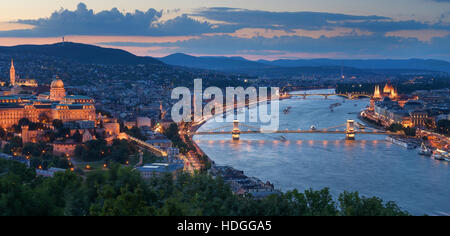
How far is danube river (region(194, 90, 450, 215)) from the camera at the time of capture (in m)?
10.2

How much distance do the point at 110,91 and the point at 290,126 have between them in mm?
13159

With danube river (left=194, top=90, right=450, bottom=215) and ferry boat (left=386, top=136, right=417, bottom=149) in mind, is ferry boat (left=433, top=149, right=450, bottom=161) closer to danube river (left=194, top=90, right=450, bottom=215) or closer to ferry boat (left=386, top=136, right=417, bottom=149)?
danube river (left=194, top=90, right=450, bottom=215)

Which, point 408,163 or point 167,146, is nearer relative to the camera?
point 408,163

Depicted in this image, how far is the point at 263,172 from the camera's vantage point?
1198 centimetres

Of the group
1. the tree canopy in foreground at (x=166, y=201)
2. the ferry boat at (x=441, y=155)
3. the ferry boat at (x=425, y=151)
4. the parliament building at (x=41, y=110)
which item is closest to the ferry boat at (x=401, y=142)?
the ferry boat at (x=425, y=151)

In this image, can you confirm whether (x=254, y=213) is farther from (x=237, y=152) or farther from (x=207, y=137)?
(x=207, y=137)

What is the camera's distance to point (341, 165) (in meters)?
12.9

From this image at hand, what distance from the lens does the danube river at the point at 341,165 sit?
10250 millimetres

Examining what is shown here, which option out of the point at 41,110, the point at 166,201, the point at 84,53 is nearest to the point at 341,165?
the point at 41,110

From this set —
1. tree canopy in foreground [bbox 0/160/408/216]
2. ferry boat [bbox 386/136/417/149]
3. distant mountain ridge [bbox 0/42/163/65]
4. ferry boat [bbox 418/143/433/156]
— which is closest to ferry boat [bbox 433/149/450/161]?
ferry boat [bbox 418/143/433/156]

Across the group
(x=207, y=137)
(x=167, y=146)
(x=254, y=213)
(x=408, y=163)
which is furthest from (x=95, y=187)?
(x=207, y=137)

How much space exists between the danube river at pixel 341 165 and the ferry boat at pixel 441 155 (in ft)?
0.73

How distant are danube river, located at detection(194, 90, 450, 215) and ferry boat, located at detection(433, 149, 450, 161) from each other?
0.22 m

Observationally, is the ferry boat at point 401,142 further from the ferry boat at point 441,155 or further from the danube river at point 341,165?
the ferry boat at point 441,155
